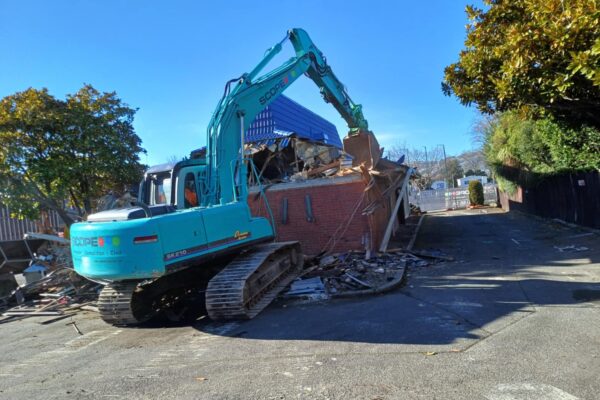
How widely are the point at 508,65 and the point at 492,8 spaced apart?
213 cm

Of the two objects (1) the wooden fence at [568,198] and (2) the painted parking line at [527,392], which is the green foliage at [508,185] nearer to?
(1) the wooden fence at [568,198]

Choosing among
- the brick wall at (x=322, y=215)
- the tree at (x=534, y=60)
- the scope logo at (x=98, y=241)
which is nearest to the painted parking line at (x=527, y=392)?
the tree at (x=534, y=60)

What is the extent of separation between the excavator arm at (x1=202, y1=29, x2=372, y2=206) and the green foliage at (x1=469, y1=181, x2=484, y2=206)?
33.7 m

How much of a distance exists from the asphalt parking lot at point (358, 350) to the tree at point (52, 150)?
217 inches

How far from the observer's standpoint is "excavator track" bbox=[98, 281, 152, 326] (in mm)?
6895

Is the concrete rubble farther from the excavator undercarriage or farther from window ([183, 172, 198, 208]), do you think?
window ([183, 172, 198, 208])

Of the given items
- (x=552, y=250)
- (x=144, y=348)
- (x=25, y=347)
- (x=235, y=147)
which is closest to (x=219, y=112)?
(x=235, y=147)

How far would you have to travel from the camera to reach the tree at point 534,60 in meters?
6.62

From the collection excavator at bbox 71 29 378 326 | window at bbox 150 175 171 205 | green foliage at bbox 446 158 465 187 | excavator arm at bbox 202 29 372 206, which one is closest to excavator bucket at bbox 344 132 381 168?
excavator arm at bbox 202 29 372 206

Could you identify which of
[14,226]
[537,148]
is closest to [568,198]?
[537,148]

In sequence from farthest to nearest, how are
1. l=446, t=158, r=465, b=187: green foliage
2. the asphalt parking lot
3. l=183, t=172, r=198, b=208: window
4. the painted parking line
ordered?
l=446, t=158, r=465, b=187: green foliage
l=183, t=172, r=198, b=208: window
the asphalt parking lot
the painted parking line

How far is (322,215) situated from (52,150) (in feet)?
→ 26.9

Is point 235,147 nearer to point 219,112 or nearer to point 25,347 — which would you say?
point 219,112

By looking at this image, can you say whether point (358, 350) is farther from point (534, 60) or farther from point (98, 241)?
point (534, 60)
